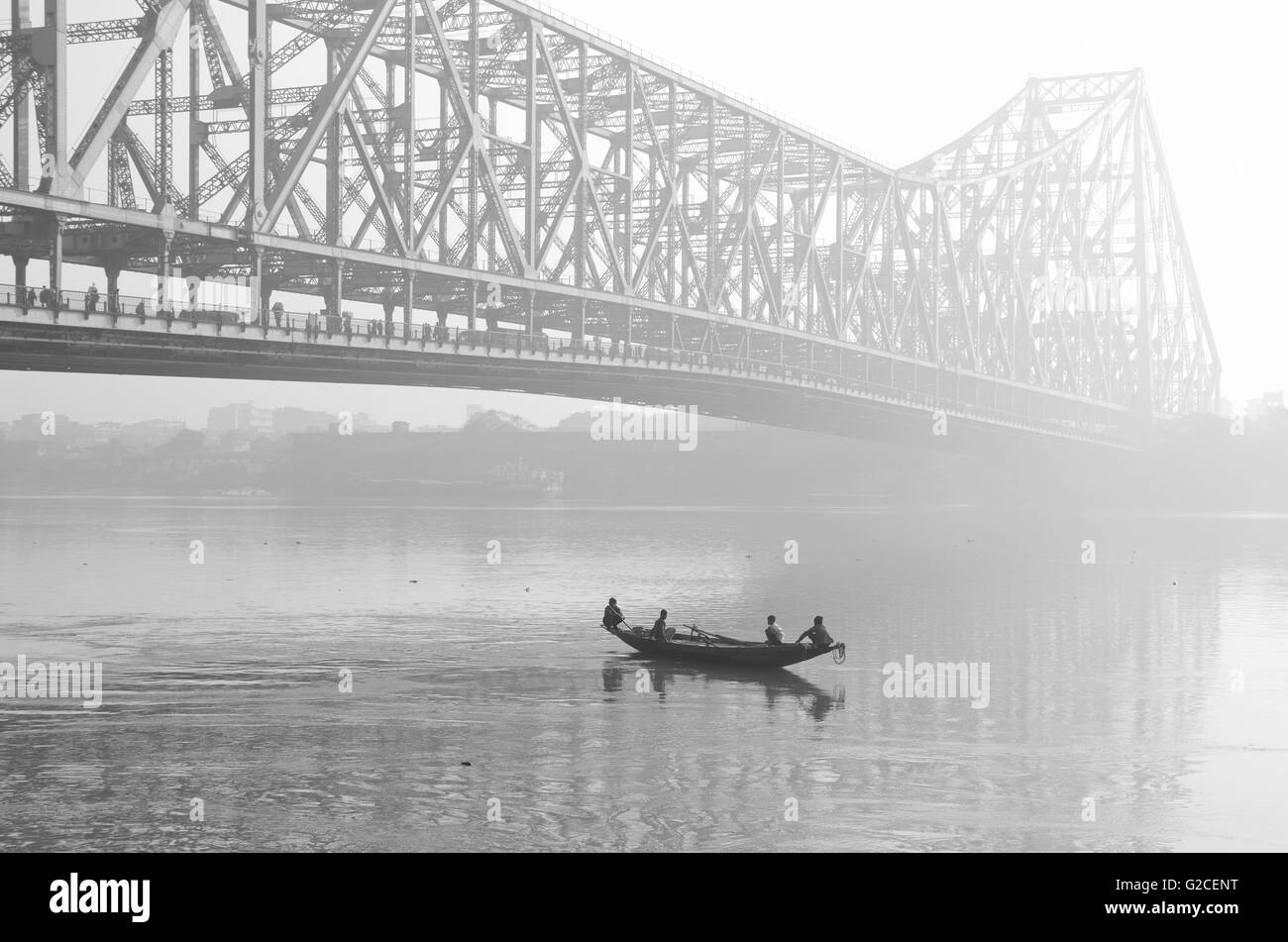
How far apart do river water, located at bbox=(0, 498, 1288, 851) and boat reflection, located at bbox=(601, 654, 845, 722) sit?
0.50ft

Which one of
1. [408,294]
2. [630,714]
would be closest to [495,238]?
[408,294]

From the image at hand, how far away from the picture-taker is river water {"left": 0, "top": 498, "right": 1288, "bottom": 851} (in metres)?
23.5

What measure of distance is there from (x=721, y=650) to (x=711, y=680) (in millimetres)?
1336

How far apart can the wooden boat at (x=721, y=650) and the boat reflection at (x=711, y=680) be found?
0.26 m

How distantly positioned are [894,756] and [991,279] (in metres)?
132

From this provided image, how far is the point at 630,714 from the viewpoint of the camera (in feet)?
109

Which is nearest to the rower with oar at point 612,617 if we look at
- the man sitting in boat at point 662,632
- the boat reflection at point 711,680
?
the boat reflection at point 711,680

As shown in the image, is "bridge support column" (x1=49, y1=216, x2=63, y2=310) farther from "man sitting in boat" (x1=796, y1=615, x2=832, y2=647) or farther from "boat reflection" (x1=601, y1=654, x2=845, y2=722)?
"man sitting in boat" (x1=796, y1=615, x2=832, y2=647)

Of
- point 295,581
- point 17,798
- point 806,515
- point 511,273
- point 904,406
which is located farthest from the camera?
point 806,515

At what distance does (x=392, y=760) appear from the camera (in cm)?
2781
